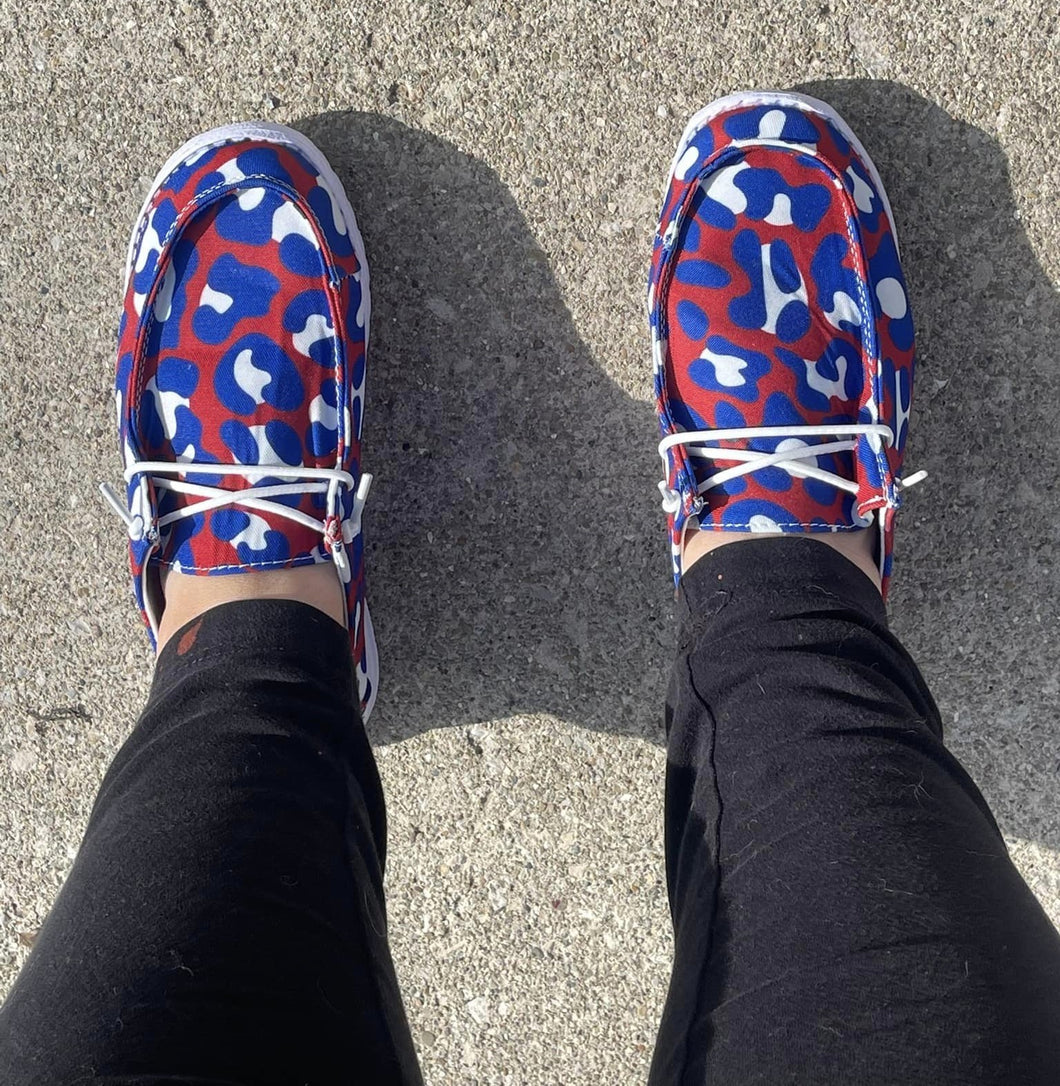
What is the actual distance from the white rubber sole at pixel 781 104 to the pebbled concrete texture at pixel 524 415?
4cm

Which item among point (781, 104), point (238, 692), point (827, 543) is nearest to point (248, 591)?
point (238, 692)

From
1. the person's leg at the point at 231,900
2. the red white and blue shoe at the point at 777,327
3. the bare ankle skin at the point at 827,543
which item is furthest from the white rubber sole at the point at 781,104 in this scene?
the person's leg at the point at 231,900

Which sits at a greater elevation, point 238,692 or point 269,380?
point 269,380

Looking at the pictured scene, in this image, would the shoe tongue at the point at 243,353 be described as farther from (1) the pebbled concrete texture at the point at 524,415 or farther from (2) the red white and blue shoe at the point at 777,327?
(2) the red white and blue shoe at the point at 777,327

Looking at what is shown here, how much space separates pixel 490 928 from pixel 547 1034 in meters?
0.20

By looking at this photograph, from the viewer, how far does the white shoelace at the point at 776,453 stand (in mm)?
1258

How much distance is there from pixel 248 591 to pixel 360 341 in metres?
0.41

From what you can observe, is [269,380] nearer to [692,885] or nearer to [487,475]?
[487,475]

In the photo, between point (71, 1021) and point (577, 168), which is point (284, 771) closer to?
point (71, 1021)

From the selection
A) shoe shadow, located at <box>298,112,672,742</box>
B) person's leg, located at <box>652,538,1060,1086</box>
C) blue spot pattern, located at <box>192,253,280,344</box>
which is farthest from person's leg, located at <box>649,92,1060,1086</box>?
blue spot pattern, located at <box>192,253,280,344</box>

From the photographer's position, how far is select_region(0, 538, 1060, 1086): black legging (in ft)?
2.58

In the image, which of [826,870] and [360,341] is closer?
[826,870]

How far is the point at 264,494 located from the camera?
127 cm

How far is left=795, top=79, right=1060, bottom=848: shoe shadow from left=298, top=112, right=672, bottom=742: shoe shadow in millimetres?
429
